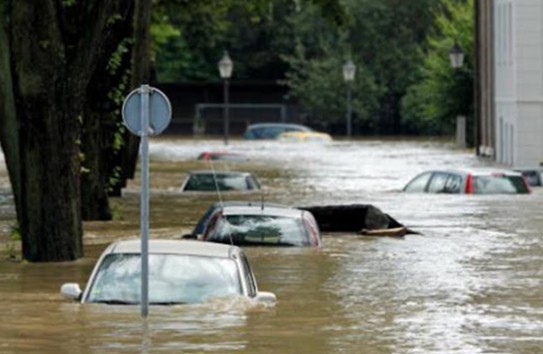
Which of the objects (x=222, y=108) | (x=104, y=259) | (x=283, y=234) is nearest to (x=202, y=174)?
(x=283, y=234)

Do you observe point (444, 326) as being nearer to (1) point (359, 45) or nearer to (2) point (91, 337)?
(2) point (91, 337)

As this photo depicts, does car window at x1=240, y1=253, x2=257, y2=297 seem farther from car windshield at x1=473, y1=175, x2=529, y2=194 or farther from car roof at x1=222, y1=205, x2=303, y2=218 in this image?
car windshield at x1=473, y1=175, x2=529, y2=194

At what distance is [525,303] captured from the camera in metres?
23.4

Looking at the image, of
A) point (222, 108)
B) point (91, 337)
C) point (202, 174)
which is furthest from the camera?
point (222, 108)

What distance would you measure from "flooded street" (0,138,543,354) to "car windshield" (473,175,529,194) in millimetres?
351

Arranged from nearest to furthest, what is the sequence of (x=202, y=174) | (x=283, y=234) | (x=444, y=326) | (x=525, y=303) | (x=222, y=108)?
(x=444, y=326) → (x=525, y=303) → (x=283, y=234) → (x=202, y=174) → (x=222, y=108)

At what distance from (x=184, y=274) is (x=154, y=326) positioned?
36.5 inches

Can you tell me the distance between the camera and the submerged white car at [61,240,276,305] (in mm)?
19656

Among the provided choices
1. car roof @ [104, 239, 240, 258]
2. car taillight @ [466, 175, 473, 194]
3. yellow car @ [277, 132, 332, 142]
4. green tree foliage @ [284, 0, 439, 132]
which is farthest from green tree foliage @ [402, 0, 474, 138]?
car roof @ [104, 239, 240, 258]

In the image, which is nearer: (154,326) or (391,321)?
(154,326)

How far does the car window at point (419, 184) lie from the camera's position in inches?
1827

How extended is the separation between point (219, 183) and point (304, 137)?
133 ft

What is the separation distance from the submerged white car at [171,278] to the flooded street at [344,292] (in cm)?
16

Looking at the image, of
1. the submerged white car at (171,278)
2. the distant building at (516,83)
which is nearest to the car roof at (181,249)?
the submerged white car at (171,278)
